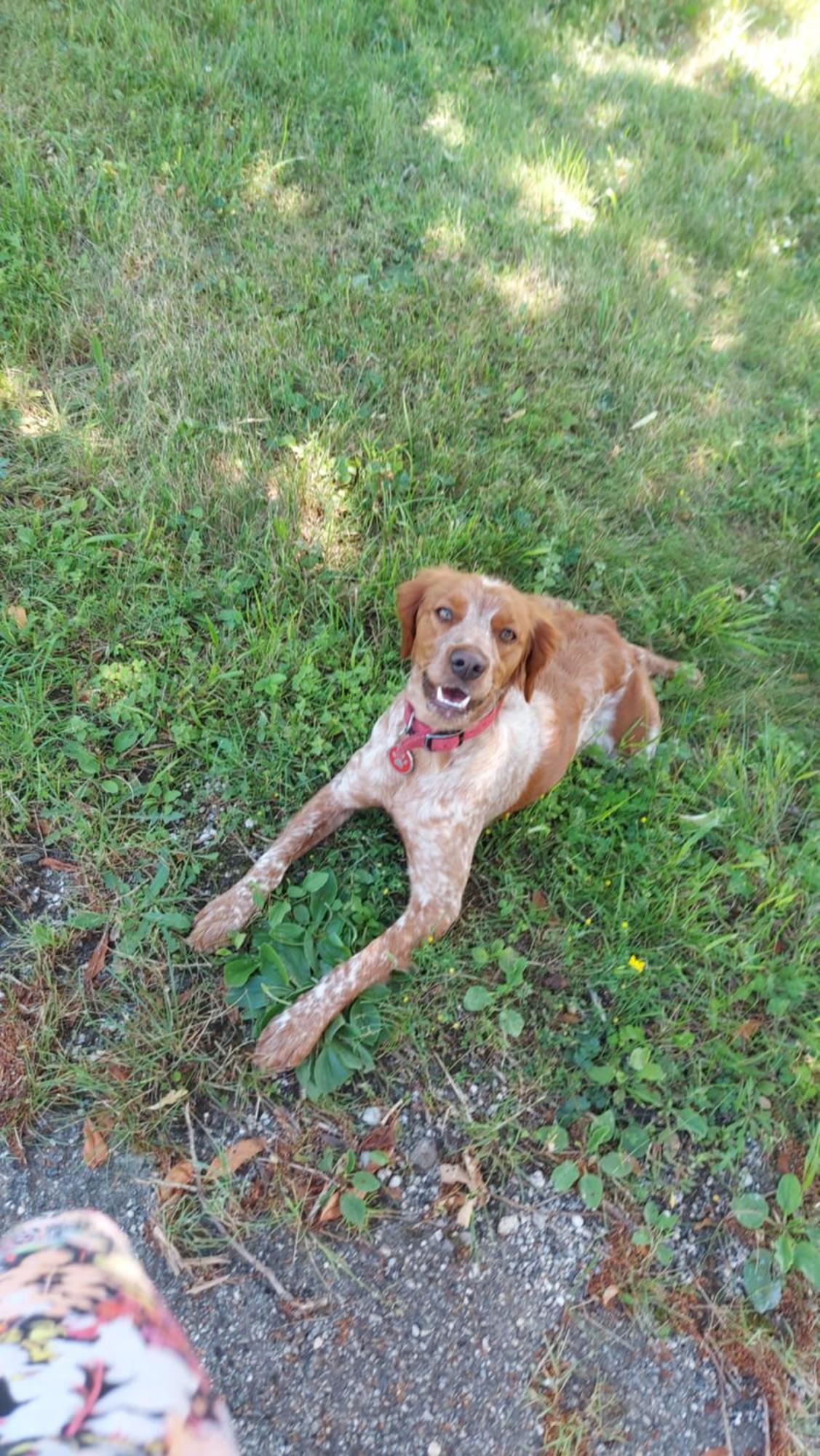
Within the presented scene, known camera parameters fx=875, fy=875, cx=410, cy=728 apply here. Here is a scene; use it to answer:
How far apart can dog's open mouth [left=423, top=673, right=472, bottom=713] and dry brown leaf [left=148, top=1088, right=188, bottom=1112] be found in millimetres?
1377

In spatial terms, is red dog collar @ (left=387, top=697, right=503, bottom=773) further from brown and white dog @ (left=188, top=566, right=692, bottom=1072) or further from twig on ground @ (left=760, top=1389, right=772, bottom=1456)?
twig on ground @ (left=760, top=1389, right=772, bottom=1456)

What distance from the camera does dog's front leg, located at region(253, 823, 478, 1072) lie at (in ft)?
8.76

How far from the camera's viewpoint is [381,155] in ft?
16.1

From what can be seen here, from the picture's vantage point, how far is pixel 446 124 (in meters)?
5.23

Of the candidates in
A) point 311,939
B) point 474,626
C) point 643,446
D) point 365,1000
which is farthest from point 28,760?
point 643,446

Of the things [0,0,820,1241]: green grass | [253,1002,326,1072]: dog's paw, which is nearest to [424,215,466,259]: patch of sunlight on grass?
[0,0,820,1241]: green grass

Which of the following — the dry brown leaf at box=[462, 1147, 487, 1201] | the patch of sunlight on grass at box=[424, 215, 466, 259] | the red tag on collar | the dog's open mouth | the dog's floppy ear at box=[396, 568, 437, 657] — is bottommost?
the dry brown leaf at box=[462, 1147, 487, 1201]

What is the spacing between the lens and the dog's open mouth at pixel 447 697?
2695 millimetres

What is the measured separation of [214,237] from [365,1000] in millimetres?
3831

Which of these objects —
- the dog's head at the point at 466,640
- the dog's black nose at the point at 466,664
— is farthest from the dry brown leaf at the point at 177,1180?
the dog's black nose at the point at 466,664

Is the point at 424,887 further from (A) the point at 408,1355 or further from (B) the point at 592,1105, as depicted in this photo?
(A) the point at 408,1355

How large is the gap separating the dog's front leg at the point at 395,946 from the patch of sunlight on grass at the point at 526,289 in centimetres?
313

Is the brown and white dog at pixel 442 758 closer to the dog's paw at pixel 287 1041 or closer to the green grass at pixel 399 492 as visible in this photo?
the dog's paw at pixel 287 1041

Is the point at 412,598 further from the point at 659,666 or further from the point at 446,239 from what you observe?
the point at 446,239
